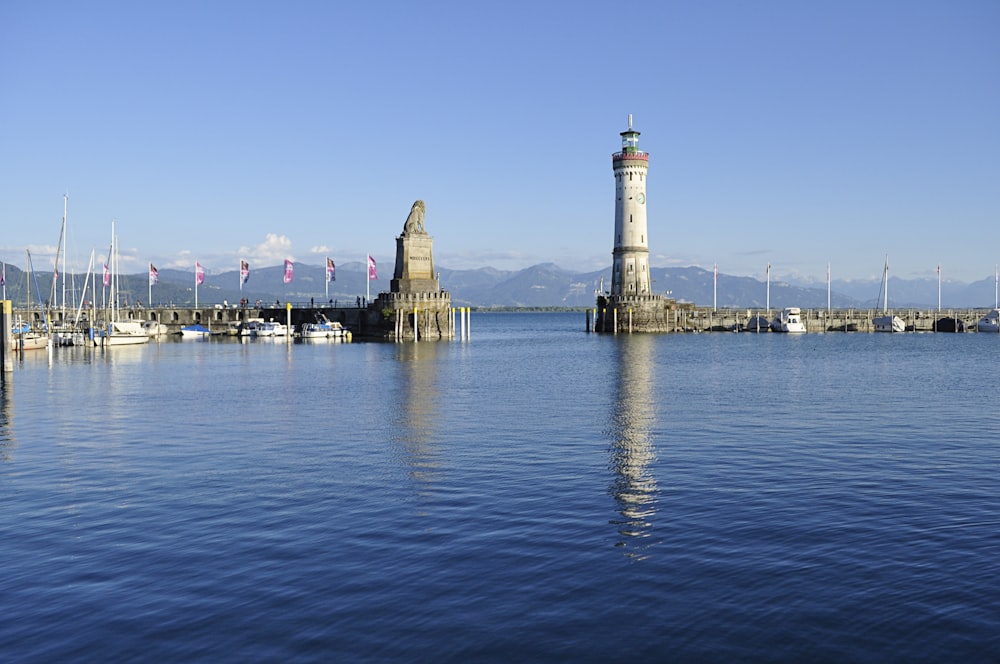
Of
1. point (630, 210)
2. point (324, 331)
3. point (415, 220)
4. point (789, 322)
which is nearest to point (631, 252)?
point (630, 210)

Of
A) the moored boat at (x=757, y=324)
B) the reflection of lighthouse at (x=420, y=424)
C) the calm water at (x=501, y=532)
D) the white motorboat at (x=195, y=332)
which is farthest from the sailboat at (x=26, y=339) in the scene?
the moored boat at (x=757, y=324)

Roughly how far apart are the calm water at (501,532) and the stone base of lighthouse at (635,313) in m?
94.3

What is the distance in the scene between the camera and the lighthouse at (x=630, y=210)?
133 m

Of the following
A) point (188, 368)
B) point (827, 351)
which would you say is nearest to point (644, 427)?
point (188, 368)

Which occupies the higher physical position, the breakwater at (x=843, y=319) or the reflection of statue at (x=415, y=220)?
the reflection of statue at (x=415, y=220)

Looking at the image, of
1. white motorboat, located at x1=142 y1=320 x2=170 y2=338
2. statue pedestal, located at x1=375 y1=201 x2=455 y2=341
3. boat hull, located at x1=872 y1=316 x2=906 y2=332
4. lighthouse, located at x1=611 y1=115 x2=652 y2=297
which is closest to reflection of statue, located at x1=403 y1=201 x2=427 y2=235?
statue pedestal, located at x1=375 y1=201 x2=455 y2=341

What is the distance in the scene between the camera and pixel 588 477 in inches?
1043

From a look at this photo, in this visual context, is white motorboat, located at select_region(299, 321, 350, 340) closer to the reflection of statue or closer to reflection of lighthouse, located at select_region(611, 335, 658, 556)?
the reflection of statue

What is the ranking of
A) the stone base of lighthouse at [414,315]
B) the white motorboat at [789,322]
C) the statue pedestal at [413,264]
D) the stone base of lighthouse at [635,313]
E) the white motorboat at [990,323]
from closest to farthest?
the statue pedestal at [413,264] → the stone base of lighthouse at [414,315] → the stone base of lighthouse at [635,313] → the white motorboat at [789,322] → the white motorboat at [990,323]

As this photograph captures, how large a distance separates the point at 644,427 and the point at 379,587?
22905 millimetres

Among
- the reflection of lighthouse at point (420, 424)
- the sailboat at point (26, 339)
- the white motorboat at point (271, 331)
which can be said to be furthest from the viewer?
the white motorboat at point (271, 331)

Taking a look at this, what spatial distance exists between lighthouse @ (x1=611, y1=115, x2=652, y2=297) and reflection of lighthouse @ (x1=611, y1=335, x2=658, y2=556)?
75270 millimetres

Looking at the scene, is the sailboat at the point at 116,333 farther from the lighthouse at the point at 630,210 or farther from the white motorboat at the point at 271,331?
the lighthouse at the point at 630,210

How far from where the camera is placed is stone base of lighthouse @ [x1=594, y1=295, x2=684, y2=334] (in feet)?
458
